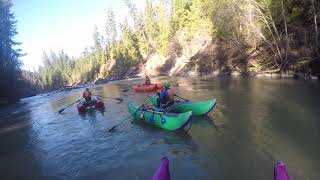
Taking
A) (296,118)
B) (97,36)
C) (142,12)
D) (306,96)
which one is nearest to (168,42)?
(142,12)

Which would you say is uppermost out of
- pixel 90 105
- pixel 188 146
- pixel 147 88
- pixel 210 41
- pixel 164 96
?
pixel 210 41

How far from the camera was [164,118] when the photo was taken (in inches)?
580

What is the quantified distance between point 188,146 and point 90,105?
12.6 metres

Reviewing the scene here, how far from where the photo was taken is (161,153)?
12.3 meters

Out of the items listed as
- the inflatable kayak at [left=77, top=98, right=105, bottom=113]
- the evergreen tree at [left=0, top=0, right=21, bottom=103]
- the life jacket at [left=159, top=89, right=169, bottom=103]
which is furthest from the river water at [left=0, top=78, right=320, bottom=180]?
the evergreen tree at [left=0, top=0, right=21, bottom=103]

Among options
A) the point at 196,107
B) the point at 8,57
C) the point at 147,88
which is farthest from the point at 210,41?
the point at 196,107

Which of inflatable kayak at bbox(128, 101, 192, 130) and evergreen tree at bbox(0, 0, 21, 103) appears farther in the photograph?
evergreen tree at bbox(0, 0, 21, 103)

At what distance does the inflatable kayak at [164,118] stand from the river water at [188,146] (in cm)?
33

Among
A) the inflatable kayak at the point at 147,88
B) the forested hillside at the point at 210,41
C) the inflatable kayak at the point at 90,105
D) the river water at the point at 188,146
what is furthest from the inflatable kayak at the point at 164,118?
the forested hillside at the point at 210,41

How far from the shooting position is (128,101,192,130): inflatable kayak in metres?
13.7

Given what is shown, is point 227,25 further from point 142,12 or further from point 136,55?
point 136,55

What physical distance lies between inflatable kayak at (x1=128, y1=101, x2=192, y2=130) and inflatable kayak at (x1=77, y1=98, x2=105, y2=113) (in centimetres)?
652

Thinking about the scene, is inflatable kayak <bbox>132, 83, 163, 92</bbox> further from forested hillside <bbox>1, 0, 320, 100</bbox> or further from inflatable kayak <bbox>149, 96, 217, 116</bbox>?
inflatable kayak <bbox>149, 96, 217, 116</bbox>

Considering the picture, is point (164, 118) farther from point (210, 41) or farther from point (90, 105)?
point (210, 41)
